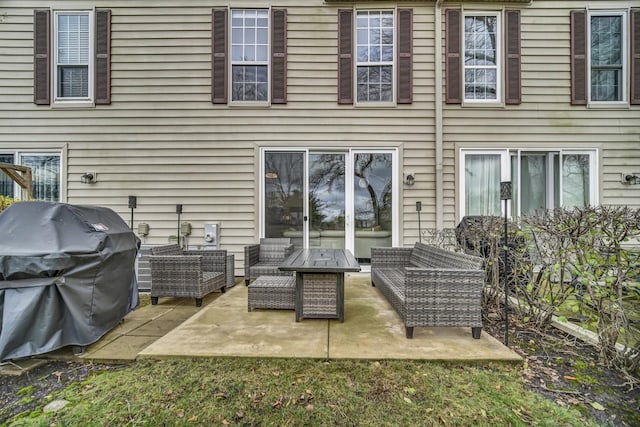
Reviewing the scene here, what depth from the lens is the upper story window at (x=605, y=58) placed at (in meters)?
5.37

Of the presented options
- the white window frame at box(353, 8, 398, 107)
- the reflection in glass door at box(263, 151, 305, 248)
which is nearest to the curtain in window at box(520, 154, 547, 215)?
the white window frame at box(353, 8, 398, 107)

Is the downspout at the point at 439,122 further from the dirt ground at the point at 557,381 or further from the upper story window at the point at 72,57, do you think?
the upper story window at the point at 72,57

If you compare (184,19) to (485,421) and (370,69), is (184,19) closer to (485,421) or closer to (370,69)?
(370,69)

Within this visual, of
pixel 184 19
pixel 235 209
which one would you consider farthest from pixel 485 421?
pixel 184 19

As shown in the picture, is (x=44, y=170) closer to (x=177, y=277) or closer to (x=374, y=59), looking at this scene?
(x=177, y=277)

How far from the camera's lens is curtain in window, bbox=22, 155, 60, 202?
5.53m

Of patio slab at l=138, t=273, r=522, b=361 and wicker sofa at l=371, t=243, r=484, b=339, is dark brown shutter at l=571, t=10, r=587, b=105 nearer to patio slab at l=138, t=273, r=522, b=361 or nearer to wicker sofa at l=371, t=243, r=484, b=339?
wicker sofa at l=371, t=243, r=484, b=339

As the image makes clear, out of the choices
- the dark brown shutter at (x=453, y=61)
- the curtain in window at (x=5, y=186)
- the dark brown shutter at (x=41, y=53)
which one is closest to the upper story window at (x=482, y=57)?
the dark brown shutter at (x=453, y=61)

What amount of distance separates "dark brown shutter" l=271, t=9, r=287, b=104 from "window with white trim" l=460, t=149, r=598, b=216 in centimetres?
350

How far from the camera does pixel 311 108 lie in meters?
5.50

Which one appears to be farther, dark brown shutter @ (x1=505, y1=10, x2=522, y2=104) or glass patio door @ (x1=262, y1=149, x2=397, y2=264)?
glass patio door @ (x1=262, y1=149, x2=397, y2=264)

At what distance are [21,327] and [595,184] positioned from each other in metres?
8.06

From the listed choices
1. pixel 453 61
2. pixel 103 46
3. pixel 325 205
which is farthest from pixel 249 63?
pixel 453 61

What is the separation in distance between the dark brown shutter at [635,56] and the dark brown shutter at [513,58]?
1976 millimetres
